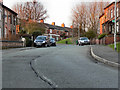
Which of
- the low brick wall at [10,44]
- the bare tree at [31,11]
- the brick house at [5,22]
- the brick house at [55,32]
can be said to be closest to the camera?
the low brick wall at [10,44]

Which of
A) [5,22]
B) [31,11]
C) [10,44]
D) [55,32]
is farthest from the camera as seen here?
[55,32]

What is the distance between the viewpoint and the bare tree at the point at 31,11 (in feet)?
158

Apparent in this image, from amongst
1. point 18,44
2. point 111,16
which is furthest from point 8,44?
point 111,16

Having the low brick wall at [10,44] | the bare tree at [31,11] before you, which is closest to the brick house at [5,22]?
the low brick wall at [10,44]

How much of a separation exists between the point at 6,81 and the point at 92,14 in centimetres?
4849

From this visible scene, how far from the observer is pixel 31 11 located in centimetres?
4816

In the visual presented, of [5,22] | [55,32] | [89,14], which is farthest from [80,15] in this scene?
[55,32]

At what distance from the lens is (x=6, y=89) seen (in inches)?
183

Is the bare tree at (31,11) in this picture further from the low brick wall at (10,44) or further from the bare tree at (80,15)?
the low brick wall at (10,44)

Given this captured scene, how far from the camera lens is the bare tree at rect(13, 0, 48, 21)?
48062 millimetres

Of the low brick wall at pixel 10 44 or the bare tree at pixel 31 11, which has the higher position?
the bare tree at pixel 31 11

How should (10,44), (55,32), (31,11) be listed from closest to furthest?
1. (10,44)
2. (31,11)
3. (55,32)

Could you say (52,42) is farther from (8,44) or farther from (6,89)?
(6,89)

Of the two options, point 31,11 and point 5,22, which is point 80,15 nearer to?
point 31,11
